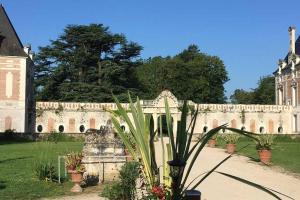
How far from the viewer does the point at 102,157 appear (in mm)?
11617

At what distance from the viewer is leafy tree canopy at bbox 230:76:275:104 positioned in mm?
61969

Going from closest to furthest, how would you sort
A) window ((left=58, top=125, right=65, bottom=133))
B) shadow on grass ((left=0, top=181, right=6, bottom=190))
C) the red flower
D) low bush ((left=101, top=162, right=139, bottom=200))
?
the red flower, low bush ((left=101, top=162, right=139, bottom=200)), shadow on grass ((left=0, top=181, right=6, bottom=190)), window ((left=58, top=125, right=65, bottom=133))

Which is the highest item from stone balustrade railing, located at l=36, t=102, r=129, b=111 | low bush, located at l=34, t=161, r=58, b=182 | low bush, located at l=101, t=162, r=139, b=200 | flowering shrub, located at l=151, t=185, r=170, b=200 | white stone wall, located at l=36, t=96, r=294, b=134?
stone balustrade railing, located at l=36, t=102, r=129, b=111

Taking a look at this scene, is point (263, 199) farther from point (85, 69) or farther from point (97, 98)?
point (85, 69)

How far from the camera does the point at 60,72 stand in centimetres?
4275

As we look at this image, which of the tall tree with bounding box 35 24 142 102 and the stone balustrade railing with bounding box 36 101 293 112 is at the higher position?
the tall tree with bounding box 35 24 142 102

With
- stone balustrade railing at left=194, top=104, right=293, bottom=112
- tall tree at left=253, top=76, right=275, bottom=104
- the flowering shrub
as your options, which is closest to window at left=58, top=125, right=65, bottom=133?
stone balustrade railing at left=194, top=104, right=293, bottom=112

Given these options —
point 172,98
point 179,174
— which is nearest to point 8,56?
point 172,98

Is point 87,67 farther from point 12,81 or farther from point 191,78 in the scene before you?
point 191,78

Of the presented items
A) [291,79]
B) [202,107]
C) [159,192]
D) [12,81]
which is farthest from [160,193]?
[291,79]

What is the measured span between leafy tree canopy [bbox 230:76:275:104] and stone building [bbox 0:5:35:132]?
36643 millimetres

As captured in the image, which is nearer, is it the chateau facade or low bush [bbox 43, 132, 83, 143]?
low bush [bbox 43, 132, 83, 143]

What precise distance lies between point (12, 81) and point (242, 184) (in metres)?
28.2

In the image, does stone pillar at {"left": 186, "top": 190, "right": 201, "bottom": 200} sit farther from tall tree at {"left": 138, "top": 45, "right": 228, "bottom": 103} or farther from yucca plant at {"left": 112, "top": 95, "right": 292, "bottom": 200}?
tall tree at {"left": 138, "top": 45, "right": 228, "bottom": 103}
